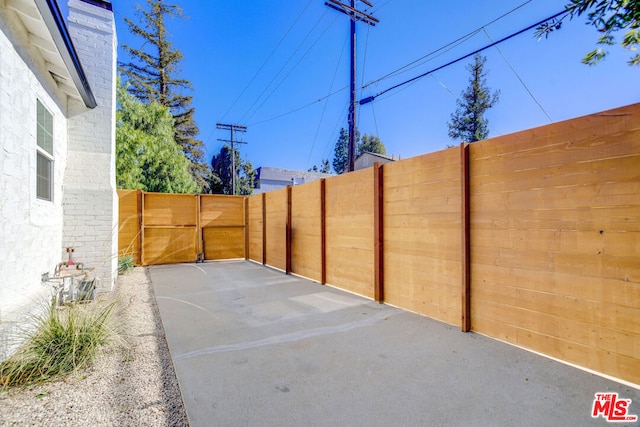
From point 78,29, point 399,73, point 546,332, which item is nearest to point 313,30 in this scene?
point 399,73

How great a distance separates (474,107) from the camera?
2195cm

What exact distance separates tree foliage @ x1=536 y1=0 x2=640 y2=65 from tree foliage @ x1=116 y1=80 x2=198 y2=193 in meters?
11.7

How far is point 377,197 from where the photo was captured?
14.9ft

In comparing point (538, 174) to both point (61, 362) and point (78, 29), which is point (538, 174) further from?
point (78, 29)

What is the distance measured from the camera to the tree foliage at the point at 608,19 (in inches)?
103

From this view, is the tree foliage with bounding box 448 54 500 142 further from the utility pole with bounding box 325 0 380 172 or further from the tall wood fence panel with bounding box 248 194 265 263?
the tall wood fence panel with bounding box 248 194 265 263

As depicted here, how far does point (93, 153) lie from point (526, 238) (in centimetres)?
672

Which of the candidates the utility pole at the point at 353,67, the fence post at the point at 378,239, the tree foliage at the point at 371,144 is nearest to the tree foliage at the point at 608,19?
the fence post at the point at 378,239

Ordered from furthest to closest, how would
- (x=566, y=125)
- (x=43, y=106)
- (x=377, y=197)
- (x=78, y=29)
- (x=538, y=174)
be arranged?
(x=78, y=29), (x=377, y=197), (x=43, y=106), (x=538, y=174), (x=566, y=125)

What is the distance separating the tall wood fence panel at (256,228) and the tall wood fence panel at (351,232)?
11.7ft

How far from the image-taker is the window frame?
3614 millimetres

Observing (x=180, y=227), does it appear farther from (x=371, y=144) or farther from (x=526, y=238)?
(x=371, y=144)

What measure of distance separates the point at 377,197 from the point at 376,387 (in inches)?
112

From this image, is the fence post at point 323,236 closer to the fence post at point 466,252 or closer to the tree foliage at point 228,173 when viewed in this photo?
the fence post at point 466,252
